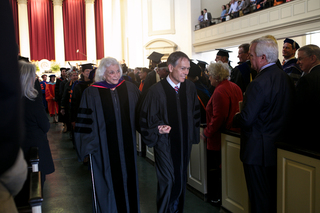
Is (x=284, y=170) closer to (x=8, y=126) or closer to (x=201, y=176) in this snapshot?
(x=201, y=176)

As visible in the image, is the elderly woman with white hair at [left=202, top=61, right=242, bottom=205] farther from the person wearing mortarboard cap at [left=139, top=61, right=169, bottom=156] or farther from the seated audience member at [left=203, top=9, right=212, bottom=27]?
the seated audience member at [left=203, top=9, right=212, bottom=27]

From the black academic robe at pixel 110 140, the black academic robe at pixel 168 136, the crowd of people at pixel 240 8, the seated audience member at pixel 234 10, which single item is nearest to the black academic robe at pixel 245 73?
the black academic robe at pixel 168 136

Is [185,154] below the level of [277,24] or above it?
below

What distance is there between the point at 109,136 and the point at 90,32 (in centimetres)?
2157

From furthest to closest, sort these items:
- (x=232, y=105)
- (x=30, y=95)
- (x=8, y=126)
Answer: (x=232, y=105) < (x=30, y=95) < (x=8, y=126)

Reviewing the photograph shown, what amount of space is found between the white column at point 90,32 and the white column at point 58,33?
207 cm

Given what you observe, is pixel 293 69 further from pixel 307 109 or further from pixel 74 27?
pixel 74 27

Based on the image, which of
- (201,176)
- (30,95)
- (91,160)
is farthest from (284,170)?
(30,95)

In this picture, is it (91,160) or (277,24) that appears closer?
(91,160)

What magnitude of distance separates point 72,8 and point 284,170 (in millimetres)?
23640

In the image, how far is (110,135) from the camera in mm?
2902

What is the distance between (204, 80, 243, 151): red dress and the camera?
3.21 metres

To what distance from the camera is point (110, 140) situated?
291cm

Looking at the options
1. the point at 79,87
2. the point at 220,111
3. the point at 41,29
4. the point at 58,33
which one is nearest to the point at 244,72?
the point at 220,111
